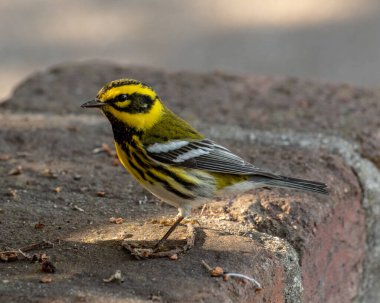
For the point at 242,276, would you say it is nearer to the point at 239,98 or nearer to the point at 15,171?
the point at 15,171

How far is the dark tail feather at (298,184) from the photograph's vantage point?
277 centimetres


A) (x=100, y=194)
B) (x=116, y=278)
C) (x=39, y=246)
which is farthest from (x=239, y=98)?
(x=116, y=278)

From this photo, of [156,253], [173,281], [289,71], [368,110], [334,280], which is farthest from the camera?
[289,71]

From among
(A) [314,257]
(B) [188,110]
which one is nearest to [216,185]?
(A) [314,257]

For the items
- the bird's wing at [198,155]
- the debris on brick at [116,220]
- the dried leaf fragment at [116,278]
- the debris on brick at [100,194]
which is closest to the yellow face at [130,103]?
the bird's wing at [198,155]

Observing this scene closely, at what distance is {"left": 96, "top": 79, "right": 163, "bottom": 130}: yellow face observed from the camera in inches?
124

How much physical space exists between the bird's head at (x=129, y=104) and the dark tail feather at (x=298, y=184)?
1.88 ft

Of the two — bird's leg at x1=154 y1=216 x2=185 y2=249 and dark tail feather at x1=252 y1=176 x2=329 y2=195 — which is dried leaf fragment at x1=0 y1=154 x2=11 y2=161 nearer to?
bird's leg at x1=154 y1=216 x2=185 y2=249

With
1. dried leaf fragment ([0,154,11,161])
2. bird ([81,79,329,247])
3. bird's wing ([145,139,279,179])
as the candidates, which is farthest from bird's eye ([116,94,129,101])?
dried leaf fragment ([0,154,11,161])

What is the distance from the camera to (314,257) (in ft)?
8.97

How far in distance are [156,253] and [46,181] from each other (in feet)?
2.38

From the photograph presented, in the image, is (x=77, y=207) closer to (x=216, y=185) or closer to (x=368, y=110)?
(x=216, y=185)

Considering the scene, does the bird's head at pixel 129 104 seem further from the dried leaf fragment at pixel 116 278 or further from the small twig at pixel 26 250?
the dried leaf fragment at pixel 116 278

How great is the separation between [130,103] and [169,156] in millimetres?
250
